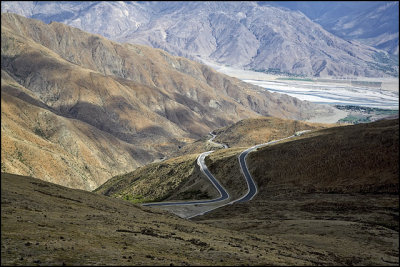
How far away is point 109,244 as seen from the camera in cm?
2475

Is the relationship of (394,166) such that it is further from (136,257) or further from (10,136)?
(10,136)

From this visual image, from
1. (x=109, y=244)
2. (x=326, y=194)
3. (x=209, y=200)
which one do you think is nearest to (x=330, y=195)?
(x=326, y=194)

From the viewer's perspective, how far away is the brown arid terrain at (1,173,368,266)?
20.4m

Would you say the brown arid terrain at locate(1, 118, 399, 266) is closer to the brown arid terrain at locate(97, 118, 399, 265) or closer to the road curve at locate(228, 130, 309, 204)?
the brown arid terrain at locate(97, 118, 399, 265)

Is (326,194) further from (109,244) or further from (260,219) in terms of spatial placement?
(109,244)

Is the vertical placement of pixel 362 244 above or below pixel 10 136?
above

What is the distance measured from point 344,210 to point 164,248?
131ft

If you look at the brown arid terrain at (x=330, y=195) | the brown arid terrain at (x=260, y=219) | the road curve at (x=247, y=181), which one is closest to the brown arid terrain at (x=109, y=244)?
the brown arid terrain at (x=260, y=219)

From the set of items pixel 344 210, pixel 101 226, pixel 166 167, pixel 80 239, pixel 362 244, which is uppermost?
pixel 80 239

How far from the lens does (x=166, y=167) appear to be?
132375mm

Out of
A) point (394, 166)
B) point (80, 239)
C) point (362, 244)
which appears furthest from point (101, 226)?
point (394, 166)

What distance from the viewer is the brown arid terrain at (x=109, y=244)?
20.4 meters

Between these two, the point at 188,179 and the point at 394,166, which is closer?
the point at 394,166

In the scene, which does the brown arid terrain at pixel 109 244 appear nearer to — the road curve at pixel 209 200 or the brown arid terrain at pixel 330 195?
the brown arid terrain at pixel 330 195
